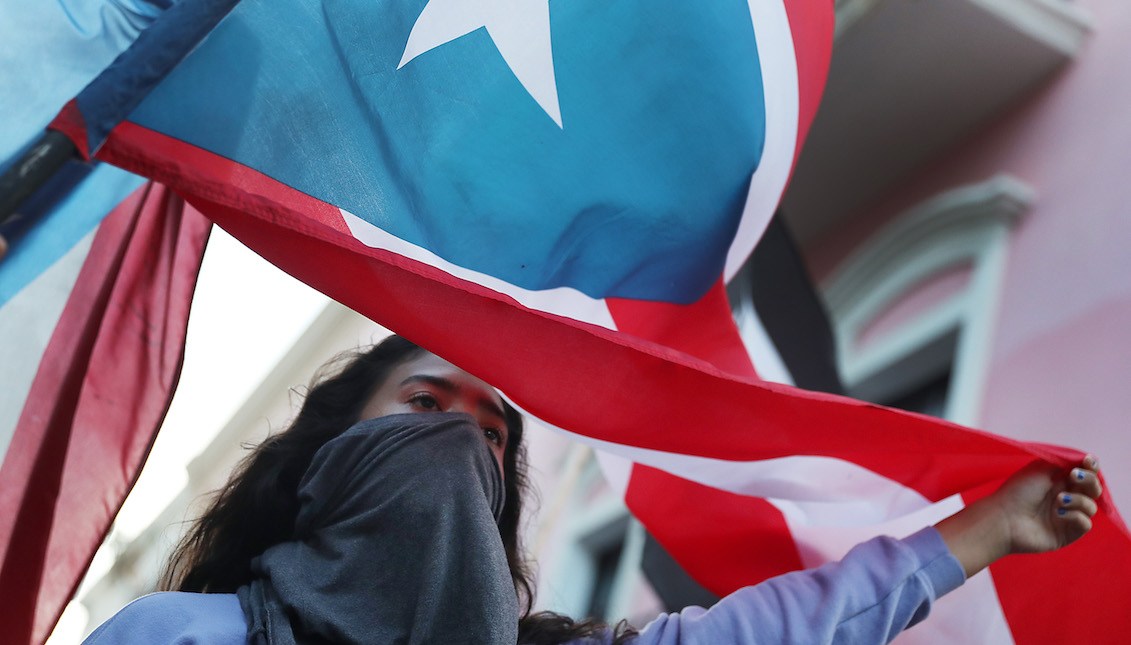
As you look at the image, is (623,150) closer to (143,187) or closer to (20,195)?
(143,187)

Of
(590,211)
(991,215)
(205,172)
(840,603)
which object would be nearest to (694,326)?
(590,211)

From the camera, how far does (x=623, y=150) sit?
2080 millimetres

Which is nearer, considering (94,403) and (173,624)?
(173,624)

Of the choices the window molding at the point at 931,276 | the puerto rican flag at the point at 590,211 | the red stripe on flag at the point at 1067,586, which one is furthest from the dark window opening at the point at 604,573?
the red stripe on flag at the point at 1067,586

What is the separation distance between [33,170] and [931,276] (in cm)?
473

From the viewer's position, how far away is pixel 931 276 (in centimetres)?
528

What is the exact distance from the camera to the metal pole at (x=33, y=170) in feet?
3.98

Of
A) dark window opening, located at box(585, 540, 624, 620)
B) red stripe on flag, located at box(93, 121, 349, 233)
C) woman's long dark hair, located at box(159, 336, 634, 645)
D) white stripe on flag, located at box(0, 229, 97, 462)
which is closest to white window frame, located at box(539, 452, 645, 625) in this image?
dark window opening, located at box(585, 540, 624, 620)

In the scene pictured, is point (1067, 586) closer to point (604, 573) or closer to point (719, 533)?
point (719, 533)

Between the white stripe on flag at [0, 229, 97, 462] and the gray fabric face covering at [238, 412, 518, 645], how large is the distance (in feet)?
1.61

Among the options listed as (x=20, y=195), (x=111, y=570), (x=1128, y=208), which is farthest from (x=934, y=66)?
(x=20, y=195)

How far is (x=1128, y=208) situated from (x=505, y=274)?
3.01 meters

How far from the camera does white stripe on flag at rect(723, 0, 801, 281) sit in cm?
227

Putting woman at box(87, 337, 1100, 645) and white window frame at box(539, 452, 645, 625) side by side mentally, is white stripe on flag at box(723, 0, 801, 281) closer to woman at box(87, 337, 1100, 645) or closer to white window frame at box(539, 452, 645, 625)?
woman at box(87, 337, 1100, 645)
